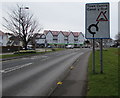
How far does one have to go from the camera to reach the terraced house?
9888cm

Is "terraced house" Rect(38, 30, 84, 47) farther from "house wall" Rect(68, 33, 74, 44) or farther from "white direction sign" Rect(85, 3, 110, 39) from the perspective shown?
"white direction sign" Rect(85, 3, 110, 39)

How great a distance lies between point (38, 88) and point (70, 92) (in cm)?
151

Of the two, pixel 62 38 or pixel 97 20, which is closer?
pixel 97 20

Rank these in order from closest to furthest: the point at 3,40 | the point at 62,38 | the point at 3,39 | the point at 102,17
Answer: the point at 102,17
the point at 3,40
the point at 3,39
the point at 62,38

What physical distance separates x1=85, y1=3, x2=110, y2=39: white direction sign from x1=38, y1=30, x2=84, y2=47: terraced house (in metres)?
89.1

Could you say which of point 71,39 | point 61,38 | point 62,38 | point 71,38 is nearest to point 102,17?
point 61,38

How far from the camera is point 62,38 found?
10012cm

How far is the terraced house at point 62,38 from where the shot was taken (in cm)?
9888

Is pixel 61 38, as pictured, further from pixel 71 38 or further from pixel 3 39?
pixel 3 39

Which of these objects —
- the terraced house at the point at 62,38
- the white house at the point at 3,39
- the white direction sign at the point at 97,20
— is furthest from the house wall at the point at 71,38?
the white direction sign at the point at 97,20

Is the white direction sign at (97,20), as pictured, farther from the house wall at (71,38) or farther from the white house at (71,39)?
the house wall at (71,38)

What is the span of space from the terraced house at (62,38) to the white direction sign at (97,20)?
292 ft

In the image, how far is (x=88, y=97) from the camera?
4.76 m

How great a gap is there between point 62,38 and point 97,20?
302 ft
